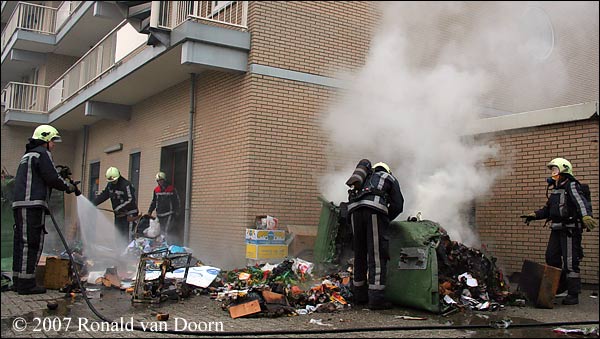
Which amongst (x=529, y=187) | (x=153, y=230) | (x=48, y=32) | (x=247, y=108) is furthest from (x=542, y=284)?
(x=48, y=32)

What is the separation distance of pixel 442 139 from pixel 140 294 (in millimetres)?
5519

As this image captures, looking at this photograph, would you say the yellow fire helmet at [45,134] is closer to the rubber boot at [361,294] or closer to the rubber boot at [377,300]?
the rubber boot at [361,294]

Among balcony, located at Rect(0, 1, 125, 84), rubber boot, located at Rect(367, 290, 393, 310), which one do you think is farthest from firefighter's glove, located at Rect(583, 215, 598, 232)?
balcony, located at Rect(0, 1, 125, 84)

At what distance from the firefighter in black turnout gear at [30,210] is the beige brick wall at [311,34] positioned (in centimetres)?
365

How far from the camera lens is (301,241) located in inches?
315

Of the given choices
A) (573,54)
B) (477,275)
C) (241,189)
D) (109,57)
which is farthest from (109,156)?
(573,54)

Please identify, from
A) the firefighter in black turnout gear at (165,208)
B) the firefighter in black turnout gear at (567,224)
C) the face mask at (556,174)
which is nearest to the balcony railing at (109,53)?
the firefighter in black turnout gear at (165,208)

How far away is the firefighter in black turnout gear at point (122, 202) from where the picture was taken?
913cm

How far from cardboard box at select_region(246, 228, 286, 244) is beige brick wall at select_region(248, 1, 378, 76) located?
9.05 feet

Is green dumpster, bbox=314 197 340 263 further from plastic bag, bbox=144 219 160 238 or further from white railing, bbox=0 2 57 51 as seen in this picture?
white railing, bbox=0 2 57 51

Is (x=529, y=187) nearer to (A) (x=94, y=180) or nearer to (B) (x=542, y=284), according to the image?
(B) (x=542, y=284)

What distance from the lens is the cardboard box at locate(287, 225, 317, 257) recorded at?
7.93m

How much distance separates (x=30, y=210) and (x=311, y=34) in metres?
5.34

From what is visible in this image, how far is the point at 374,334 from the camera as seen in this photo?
4.45m
